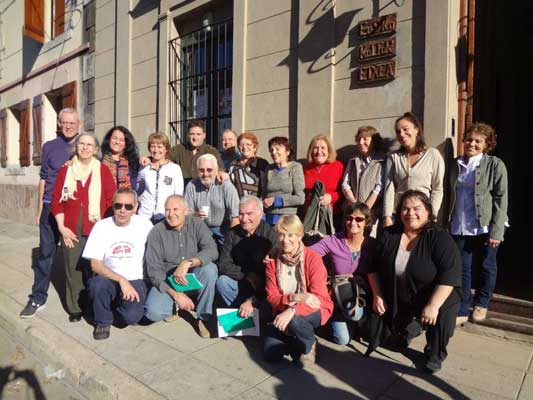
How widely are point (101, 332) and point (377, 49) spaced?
386cm

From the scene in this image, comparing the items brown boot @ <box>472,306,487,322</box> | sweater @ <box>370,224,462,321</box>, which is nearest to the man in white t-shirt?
sweater @ <box>370,224,462,321</box>

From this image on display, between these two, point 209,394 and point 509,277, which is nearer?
point 209,394

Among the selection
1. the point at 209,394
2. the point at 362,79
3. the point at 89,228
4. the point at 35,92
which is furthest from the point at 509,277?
the point at 35,92

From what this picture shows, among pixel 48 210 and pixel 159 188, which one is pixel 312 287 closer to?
pixel 159 188

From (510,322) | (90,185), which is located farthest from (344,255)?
(90,185)

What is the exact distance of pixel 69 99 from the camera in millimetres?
8859

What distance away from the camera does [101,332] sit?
3.47m

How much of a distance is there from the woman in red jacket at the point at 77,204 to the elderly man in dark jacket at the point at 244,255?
1.38m

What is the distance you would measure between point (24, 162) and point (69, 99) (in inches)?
116

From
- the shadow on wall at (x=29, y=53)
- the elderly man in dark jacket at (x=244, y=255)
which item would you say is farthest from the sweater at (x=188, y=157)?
the shadow on wall at (x=29, y=53)

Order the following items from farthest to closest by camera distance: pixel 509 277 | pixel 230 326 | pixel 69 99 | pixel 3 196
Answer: pixel 3 196
pixel 69 99
pixel 509 277
pixel 230 326

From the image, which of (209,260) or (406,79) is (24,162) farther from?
(406,79)

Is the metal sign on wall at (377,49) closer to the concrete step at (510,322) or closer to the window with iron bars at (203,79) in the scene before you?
the window with iron bars at (203,79)

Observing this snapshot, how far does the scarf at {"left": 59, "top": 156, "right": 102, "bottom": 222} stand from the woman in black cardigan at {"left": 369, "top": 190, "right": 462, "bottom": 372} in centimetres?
265
